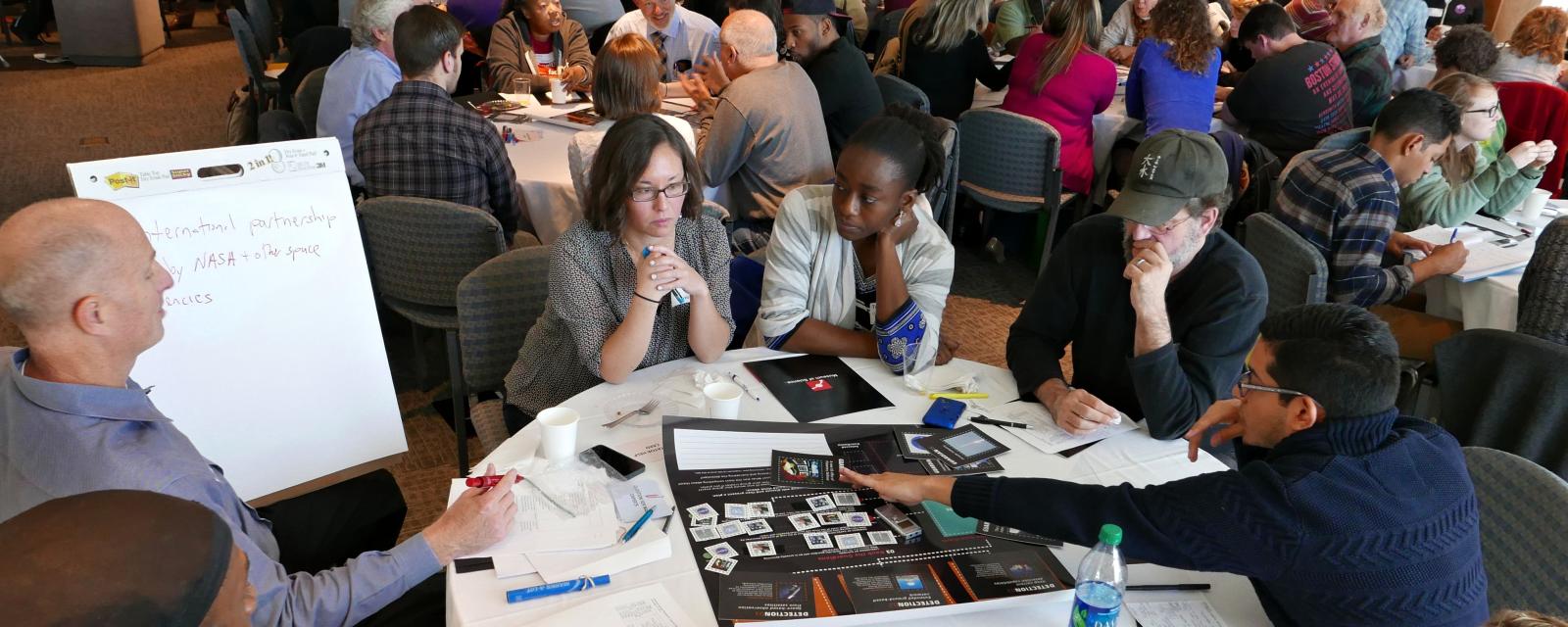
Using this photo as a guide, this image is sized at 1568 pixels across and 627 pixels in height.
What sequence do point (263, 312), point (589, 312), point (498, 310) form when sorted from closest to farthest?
1. point (589, 312)
2. point (263, 312)
3. point (498, 310)

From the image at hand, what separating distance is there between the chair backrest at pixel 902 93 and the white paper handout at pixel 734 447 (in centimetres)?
327

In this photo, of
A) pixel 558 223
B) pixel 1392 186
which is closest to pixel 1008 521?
pixel 1392 186

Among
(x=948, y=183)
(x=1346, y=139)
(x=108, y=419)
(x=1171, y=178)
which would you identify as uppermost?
(x=1171, y=178)

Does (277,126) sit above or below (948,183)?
above

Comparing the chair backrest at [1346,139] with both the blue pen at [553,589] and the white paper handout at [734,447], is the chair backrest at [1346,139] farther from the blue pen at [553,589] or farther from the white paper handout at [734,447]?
the blue pen at [553,589]

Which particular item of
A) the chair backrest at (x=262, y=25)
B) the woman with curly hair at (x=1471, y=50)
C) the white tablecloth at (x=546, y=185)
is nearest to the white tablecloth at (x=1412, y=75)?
the woman with curly hair at (x=1471, y=50)

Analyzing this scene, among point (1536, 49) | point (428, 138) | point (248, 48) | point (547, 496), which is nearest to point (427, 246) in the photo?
point (428, 138)

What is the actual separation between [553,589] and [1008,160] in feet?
12.1

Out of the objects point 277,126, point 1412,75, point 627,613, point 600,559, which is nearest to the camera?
point 627,613

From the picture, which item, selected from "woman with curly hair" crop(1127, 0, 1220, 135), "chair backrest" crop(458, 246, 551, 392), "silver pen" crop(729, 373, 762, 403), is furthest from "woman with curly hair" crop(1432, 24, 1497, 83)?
"chair backrest" crop(458, 246, 551, 392)

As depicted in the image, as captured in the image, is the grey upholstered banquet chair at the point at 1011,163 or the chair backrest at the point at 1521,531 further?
the grey upholstered banquet chair at the point at 1011,163

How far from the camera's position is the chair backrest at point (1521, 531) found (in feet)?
5.59

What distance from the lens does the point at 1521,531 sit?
1.76 meters

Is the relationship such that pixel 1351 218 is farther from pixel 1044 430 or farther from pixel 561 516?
pixel 561 516
